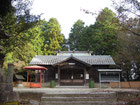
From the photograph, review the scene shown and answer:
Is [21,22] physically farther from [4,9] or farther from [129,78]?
[129,78]

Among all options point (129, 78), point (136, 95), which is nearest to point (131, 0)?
point (136, 95)

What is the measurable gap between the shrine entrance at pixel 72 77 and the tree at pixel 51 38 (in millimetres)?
14034

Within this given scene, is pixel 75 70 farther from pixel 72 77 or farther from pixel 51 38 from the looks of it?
pixel 51 38

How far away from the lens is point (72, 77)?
70.9ft

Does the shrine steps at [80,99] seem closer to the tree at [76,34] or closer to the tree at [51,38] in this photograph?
the tree at [51,38]

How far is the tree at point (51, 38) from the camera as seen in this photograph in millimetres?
36438

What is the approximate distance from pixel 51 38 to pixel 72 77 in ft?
60.5

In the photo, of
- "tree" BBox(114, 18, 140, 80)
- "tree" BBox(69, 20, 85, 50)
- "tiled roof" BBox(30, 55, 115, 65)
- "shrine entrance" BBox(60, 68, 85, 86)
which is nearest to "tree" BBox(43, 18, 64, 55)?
"tree" BBox(69, 20, 85, 50)

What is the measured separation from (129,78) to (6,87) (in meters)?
25.6

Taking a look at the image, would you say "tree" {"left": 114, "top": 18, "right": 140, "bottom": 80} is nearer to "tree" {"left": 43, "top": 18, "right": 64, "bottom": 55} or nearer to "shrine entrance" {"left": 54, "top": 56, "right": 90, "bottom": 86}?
"shrine entrance" {"left": 54, "top": 56, "right": 90, "bottom": 86}

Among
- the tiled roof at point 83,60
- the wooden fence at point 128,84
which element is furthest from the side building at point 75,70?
the wooden fence at point 128,84

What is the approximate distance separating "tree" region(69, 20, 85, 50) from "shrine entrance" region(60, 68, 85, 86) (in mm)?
22995

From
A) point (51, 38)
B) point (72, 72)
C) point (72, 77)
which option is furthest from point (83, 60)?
point (51, 38)

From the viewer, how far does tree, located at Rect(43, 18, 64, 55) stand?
36438mm
